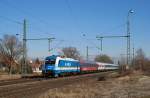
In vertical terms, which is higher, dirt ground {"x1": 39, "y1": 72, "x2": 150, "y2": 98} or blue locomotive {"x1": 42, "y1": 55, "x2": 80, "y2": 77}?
blue locomotive {"x1": 42, "y1": 55, "x2": 80, "y2": 77}

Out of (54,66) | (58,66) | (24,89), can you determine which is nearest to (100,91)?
(24,89)

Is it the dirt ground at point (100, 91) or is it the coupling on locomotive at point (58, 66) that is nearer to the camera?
the dirt ground at point (100, 91)

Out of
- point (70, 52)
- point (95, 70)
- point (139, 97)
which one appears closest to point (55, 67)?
point (139, 97)

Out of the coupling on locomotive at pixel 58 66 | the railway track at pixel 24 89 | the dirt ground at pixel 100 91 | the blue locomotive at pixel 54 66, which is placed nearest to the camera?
the dirt ground at pixel 100 91

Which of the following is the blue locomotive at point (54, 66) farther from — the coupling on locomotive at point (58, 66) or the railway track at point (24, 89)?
the railway track at point (24, 89)

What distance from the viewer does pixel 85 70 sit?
8212 centimetres

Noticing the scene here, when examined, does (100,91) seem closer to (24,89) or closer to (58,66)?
(24,89)

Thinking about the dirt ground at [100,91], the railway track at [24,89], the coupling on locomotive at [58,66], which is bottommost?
the railway track at [24,89]

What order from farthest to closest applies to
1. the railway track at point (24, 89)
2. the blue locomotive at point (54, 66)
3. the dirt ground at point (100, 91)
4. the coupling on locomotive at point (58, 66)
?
the coupling on locomotive at point (58, 66) → the blue locomotive at point (54, 66) → the railway track at point (24, 89) → the dirt ground at point (100, 91)

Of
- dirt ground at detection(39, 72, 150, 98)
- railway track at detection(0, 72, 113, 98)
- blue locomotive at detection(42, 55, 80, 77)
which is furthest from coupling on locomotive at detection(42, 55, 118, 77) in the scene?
dirt ground at detection(39, 72, 150, 98)

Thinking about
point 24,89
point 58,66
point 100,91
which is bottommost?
point 24,89

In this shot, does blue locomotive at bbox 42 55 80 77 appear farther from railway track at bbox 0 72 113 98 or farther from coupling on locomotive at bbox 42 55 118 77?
railway track at bbox 0 72 113 98

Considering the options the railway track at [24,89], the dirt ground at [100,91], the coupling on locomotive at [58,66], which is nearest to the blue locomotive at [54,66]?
the coupling on locomotive at [58,66]

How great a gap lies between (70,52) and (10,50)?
2358 inches
